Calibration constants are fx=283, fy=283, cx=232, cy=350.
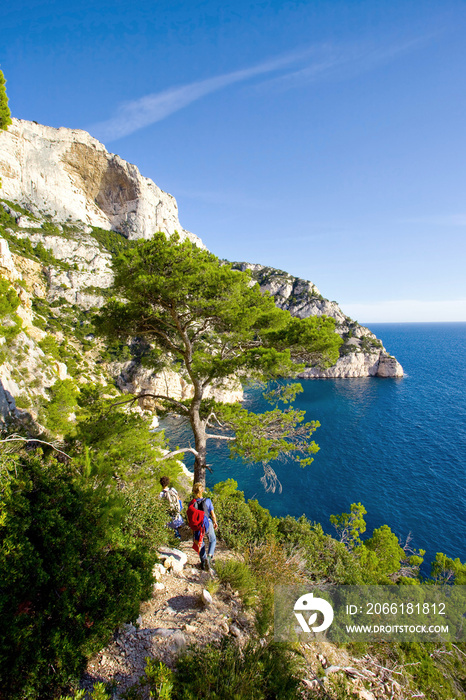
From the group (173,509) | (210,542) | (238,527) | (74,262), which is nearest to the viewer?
(210,542)

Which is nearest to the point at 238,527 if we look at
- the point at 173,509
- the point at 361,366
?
the point at 173,509

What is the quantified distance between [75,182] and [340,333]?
72448 mm

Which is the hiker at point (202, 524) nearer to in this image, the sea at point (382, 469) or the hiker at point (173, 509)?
the hiker at point (173, 509)

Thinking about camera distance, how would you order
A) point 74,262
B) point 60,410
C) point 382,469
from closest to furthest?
1. point 60,410
2. point 382,469
3. point 74,262

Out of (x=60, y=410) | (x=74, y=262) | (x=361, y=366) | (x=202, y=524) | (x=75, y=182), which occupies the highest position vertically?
(x=75, y=182)

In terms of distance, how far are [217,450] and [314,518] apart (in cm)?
1357

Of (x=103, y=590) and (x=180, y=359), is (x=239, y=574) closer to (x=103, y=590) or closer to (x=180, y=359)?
(x=103, y=590)

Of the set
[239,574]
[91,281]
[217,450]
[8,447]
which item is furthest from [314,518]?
[91,281]

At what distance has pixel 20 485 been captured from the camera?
307cm

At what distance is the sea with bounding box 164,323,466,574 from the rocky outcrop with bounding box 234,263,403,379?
16.3 meters

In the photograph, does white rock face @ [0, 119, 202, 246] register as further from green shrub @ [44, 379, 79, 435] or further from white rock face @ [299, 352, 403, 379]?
white rock face @ [299, 352, 403, 379]

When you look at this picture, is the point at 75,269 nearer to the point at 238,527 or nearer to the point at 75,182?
the point at 75,182

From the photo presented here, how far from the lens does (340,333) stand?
241 feet

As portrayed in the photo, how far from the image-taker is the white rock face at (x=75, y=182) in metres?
→ 55.8
